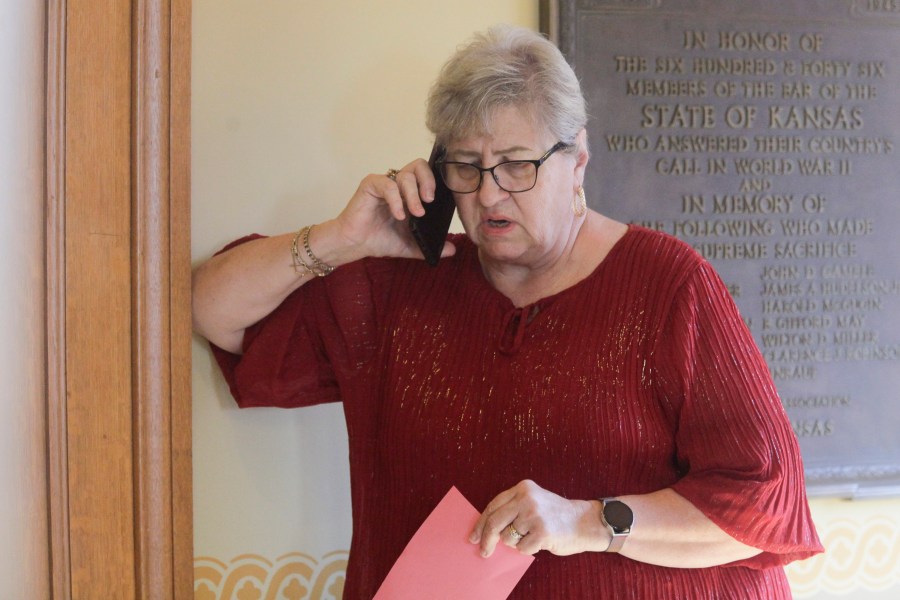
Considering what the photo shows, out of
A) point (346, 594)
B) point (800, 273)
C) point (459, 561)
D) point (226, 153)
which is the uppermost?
point (226, 153)

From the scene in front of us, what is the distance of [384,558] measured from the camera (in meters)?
1.48

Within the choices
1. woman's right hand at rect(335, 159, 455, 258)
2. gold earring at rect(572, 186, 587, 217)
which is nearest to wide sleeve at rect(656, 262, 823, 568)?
gold earring at rect(572, 186, 587, 217)

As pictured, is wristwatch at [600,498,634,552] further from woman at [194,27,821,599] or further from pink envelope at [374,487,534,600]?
pink envelope at [374,487,534,600]

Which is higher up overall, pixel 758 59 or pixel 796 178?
pixel 758 59

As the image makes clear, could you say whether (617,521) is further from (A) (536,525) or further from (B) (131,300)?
(B) (131,300)

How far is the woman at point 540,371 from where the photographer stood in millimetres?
1297

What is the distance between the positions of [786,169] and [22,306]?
157 centimetres

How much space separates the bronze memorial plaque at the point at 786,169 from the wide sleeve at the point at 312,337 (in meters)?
0.57

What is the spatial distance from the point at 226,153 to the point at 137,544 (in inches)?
32.6

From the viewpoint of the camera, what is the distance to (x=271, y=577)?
5.73 ft

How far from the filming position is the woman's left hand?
121 cm

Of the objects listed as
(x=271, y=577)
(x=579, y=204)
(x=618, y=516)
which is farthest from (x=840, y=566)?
(x=271, y=577)

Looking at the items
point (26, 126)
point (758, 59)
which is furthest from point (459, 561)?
point (758, 59)

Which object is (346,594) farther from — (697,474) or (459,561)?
(697,474)
